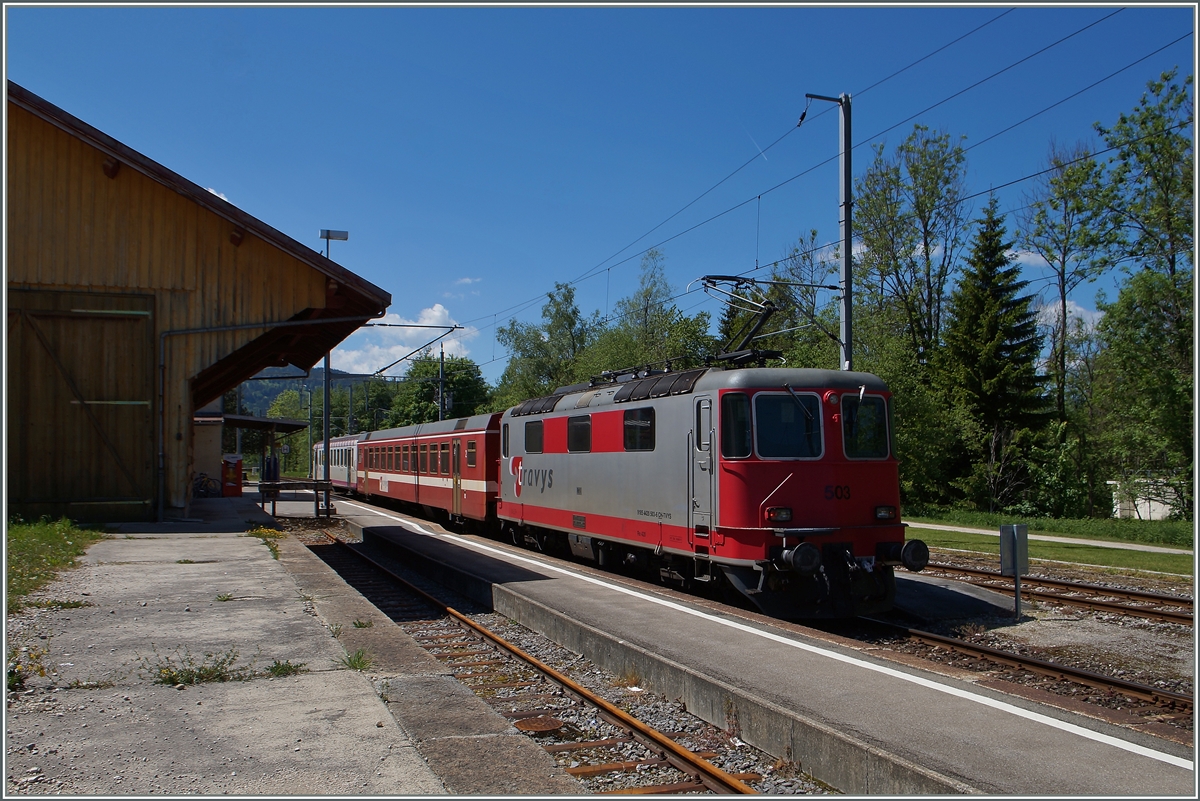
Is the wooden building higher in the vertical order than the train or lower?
higher

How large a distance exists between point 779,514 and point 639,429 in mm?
3132

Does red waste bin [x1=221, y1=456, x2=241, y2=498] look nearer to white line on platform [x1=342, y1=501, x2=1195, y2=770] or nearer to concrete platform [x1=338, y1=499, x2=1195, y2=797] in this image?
white line on platform [x1=342, y1=501, x2=1195, y2=770]

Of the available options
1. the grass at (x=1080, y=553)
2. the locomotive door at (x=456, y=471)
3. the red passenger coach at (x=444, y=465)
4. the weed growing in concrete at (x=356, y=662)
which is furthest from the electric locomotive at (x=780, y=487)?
the locomotive door at (x=456, y=471)

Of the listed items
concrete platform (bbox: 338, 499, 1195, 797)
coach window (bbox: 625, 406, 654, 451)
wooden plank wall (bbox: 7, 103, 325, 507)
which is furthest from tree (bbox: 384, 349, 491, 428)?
concrete platform (bbox: 338, 499, 1195, 797)

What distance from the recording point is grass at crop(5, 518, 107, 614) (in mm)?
9555

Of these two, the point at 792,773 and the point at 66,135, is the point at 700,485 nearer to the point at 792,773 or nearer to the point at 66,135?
the point at 792,773

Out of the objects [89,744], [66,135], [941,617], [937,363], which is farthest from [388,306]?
[937,363]

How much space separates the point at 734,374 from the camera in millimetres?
10562

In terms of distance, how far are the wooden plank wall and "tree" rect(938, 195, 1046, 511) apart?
26.9 meters

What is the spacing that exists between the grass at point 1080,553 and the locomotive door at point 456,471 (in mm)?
11320

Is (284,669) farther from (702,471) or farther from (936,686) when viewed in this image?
(702,471)

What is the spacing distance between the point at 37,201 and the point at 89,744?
13.9 m

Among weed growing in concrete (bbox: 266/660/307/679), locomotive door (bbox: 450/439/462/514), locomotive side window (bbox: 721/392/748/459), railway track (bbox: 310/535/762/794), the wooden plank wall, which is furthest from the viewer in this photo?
locomotive door (bbox: 450/439/462/514)

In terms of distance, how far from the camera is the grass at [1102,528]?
71.4ft
